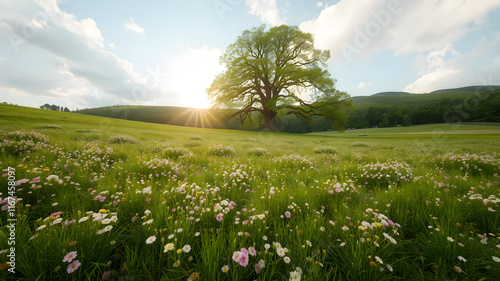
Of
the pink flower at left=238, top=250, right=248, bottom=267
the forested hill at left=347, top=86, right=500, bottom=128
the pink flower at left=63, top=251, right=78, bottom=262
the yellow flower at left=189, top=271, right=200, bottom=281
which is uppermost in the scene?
the forested hill at left=347, top=86, right=500, bottom=128

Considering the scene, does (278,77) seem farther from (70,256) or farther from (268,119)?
(70,256)

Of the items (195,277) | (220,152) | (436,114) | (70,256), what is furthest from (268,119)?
(436,114)

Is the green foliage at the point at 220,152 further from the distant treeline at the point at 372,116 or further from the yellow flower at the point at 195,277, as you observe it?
the distant treeline at the point at 372,116

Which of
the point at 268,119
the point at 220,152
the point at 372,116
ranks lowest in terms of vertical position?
the point at 220,152

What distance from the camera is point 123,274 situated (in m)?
1.55

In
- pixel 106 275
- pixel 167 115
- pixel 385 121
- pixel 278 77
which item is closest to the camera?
pixel 106 275

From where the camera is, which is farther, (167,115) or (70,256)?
(167,115)

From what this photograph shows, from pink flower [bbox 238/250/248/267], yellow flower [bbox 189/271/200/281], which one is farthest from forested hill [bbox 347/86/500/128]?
yellow flower [bbox 189/271/200/281]

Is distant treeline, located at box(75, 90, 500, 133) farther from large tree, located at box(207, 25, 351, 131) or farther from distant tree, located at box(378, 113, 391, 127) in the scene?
large tree, located at box(207, 25, 351, 131)

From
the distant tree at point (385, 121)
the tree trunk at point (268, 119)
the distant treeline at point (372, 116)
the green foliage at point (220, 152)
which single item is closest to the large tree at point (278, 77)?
the tree trunk at point (268, 119)

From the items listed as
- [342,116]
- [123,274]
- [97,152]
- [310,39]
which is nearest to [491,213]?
[123,274]

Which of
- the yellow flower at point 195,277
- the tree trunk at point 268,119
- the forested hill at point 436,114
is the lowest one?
the yellow flower at point 195,277

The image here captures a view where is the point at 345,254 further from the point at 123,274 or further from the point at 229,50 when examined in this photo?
the point at 229,50

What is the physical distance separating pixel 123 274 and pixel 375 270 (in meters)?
2.23
